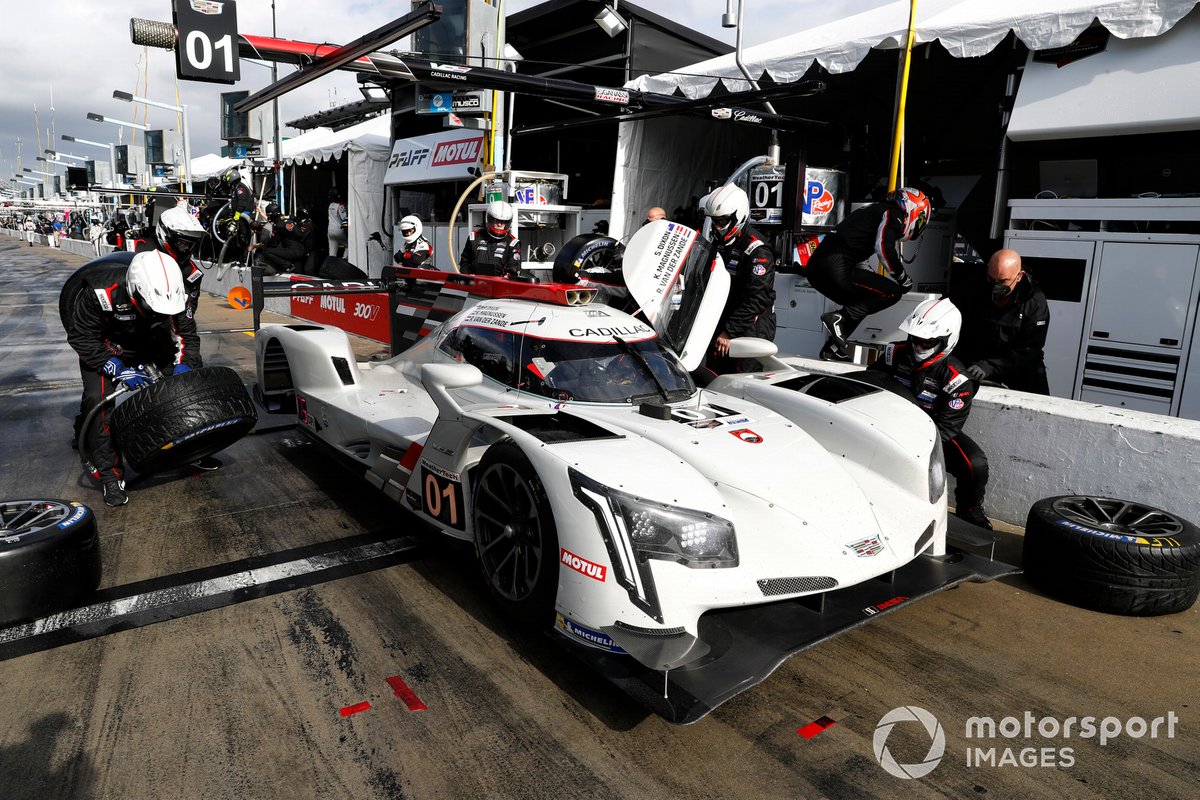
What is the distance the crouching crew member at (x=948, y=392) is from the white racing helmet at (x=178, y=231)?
516 centimetres

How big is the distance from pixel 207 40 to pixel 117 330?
3.94 m

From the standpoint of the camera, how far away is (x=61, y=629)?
3379 millimetres

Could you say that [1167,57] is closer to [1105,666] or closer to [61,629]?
[1105,666]

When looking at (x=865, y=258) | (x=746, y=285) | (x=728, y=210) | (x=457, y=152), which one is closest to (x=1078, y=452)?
(x=865, y=258)

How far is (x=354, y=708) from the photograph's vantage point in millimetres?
2838

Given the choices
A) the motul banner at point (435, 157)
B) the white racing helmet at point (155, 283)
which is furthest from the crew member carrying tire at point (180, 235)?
the motul banner at point (435, 157)

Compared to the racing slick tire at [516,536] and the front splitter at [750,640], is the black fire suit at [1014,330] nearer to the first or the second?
the front splitter at [750,640]

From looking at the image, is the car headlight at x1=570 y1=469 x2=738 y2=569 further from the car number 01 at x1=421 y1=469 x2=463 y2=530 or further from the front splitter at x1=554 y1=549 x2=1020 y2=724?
the car number 01 at x1=421 y1=469 x2=463 y2=530

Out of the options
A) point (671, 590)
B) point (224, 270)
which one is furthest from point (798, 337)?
point (224, 270)

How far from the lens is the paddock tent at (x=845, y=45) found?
6.68 metres

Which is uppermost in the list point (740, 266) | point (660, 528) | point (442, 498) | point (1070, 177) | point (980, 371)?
point (1070, 177)

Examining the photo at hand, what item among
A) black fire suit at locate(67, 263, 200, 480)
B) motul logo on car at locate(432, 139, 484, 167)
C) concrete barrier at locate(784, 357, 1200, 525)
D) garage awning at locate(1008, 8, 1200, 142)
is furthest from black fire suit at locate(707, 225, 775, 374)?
motul logo on car at locate(432, 139, 484, 167)

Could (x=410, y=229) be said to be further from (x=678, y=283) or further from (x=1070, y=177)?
(x=1070, y=177)

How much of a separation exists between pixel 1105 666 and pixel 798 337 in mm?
6218
